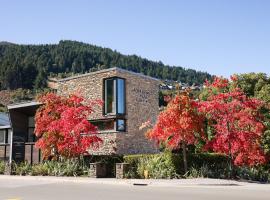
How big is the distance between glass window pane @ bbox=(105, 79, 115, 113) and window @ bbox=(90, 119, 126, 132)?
2.51 feet

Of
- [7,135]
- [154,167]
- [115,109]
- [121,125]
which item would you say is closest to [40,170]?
[121,125]

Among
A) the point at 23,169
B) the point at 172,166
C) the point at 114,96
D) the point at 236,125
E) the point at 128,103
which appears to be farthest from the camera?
the point at 128,103

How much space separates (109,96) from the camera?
29609 millimetres

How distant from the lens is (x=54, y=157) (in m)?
26.8

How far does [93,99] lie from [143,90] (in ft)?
13.5

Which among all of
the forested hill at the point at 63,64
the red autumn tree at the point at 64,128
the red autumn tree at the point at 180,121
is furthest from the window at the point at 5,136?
the forested hill at the point at 63,64

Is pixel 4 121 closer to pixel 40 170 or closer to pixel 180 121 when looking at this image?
pixel 40 170

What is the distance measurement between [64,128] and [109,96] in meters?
5.59

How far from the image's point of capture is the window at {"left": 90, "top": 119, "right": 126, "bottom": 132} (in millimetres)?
28953

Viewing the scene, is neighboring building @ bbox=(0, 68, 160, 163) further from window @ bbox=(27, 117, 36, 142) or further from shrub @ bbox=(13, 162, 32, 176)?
shrub @ bbox=(13, 162, 32, 176)

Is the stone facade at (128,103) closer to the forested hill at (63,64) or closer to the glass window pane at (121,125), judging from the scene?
the glass window pane at (121,125)

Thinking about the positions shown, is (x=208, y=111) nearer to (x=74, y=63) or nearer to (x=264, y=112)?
(x=264, y=112)

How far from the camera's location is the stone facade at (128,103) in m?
28.9

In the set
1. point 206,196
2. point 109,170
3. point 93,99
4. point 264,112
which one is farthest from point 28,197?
point 264,112
